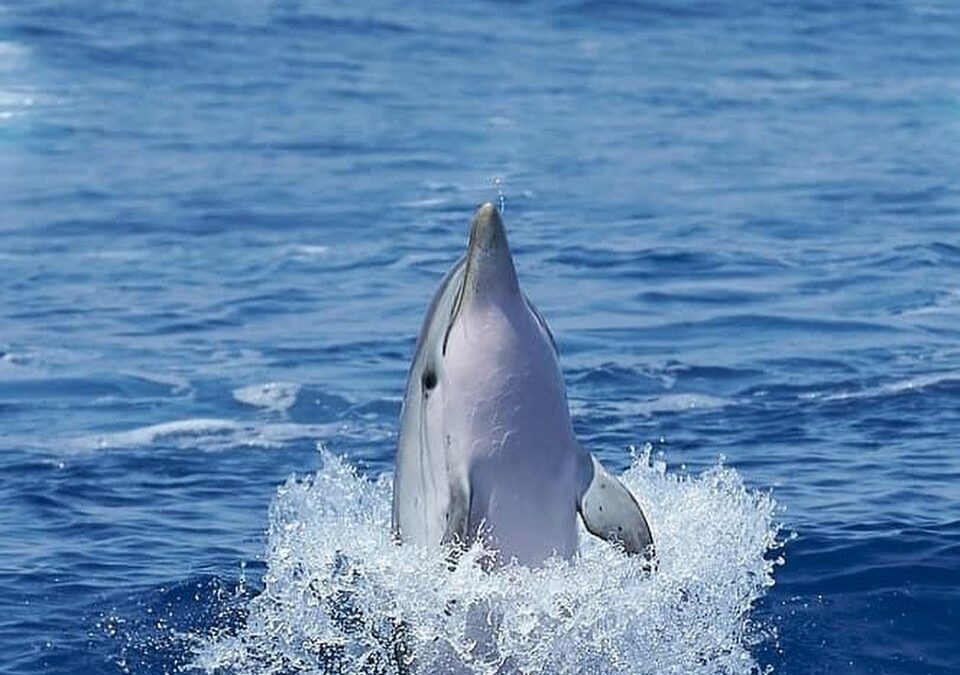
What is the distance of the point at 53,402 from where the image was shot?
47.9 ft

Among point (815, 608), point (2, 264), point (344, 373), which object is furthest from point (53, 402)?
point (815, 608)

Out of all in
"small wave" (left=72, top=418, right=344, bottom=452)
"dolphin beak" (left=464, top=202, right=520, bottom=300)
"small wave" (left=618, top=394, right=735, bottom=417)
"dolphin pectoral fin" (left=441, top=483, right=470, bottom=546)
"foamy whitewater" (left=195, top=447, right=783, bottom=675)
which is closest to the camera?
"dolphin beak" (left=464, top=202, right=520, bottom=300)

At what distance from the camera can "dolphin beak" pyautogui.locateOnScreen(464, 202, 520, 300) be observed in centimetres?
723

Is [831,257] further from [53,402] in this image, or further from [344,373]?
[53,402]

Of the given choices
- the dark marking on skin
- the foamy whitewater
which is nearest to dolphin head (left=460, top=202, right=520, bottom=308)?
the dark marking on skin

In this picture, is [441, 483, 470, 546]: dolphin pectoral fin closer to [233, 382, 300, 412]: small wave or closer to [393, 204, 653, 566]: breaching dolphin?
[393, 204, 653, 566]: breaching dolphin

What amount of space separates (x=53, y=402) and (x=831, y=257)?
7.50 meters

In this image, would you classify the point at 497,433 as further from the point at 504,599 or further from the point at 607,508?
the point at 504,599

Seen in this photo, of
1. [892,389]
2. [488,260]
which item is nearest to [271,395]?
[892,389]

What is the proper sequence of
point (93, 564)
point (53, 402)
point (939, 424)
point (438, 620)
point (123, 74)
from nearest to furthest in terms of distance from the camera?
point (438, 620) < point (93, 564) < point (939, 424) < point (53, 402) < point (123, 74)

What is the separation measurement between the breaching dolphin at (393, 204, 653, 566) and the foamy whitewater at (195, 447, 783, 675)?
140 millimetres

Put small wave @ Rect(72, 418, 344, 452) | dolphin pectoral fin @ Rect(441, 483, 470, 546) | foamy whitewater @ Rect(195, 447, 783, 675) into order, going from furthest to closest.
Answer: small wave @ Rect(72, 418, 344, 452)
foamy whitewater @ Rect(195, 447, 783, 675)
dolphin pectoral fin @ Rect(441, 483, 470, 546)

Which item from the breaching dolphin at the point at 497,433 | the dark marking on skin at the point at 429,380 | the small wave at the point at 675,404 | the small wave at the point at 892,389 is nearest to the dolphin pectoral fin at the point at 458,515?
the breaching dolphin at the point at 497,433

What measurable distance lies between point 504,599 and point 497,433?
663mm
